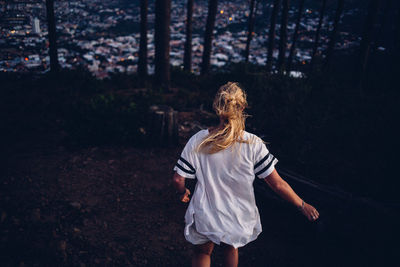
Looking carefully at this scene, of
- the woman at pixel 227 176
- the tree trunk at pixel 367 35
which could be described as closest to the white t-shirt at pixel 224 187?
the woman at pixel 227 176

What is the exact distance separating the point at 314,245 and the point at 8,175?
5420 millimetres

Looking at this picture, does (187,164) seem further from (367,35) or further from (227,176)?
(367,35)

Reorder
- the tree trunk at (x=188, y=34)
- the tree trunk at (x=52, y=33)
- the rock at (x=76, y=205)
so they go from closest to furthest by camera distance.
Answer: the rock at (x=76, y=205)
the tree trunk at (x=52, y=33)
the tree trunk at (x=188, y=34)

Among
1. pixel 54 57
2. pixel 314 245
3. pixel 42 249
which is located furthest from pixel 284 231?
pixel 54 57

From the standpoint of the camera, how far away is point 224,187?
2.25 metres

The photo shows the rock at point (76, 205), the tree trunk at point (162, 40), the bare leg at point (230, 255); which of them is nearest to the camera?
the bare leg at point (230, 255)

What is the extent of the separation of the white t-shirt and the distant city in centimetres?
969

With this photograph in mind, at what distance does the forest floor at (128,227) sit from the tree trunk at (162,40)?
262 inches

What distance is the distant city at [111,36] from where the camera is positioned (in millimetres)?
10659

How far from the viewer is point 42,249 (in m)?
3.27

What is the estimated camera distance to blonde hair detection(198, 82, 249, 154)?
206cm

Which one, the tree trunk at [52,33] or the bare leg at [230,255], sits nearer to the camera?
the bare leg at [230,255]

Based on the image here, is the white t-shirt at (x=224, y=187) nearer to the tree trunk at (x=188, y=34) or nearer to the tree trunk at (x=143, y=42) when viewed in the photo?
the tree trunk at (x=143, y=42)

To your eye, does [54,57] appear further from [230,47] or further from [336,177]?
[230,47]
